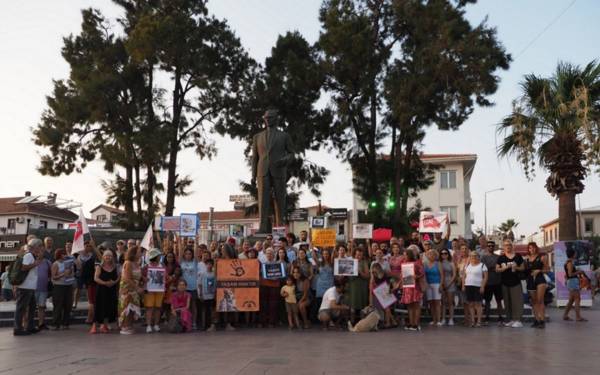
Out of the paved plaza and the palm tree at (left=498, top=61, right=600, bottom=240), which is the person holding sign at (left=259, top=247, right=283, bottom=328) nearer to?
the paved plaza

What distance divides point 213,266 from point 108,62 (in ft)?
63.1

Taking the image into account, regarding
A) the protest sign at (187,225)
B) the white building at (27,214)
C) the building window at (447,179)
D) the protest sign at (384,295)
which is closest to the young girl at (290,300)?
the protest sign at (384,295)

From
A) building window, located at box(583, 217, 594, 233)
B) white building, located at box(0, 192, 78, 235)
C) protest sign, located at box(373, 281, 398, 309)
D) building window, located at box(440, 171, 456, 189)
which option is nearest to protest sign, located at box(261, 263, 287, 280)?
protest sign, located at box(373, 281, 398, 309)

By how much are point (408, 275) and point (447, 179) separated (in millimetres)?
51848

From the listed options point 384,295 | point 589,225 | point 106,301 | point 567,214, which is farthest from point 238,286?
point 589,225

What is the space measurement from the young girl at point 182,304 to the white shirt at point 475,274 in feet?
19.1

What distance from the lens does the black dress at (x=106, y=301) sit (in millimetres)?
11773

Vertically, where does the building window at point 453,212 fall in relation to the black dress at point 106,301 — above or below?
above

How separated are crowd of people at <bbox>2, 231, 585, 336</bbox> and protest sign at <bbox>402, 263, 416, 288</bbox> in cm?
4

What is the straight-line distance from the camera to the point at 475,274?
490 inches

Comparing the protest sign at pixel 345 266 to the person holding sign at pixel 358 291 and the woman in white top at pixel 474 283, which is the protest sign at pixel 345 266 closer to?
the person holding sign at pixel 358 291

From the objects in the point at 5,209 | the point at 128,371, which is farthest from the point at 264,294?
the point at 5,209

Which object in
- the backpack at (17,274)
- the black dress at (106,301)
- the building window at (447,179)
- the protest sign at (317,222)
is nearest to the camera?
the backpack at (17,274)

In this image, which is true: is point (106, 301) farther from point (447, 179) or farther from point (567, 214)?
point (447, 179)
